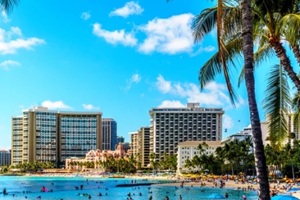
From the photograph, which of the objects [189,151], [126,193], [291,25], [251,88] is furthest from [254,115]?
[189,151]

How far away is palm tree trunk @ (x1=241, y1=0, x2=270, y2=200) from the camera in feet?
27.4

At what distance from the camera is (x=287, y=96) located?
12.4 m

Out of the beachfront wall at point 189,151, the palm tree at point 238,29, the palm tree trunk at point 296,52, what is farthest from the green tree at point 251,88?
the beachfront wall at point 189,151

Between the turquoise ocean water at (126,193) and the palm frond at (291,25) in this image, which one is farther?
the turquoise ocean water at (126,193)

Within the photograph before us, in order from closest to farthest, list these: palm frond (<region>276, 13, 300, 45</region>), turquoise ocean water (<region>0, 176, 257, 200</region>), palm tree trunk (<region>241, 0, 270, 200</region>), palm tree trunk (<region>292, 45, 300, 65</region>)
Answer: palm tree trunk (<region>241, 0, 270, 200</region>) → palm frond (<region>276, 13, 300, 45</region>) → palm tree trunk (<region>292, 45, 300, 65</region>) → turquoise ocean water (<region>0, 176, 257, 200</region>)

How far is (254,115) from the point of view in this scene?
8664 millimetres

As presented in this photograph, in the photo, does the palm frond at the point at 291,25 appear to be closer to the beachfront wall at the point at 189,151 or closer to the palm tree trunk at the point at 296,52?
the palm tree trunk at the point at 296,52

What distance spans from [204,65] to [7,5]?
4747 mm

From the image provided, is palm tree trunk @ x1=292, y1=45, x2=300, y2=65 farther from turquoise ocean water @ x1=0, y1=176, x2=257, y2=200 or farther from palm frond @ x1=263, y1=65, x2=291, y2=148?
turquoise ocean water @ x1=0, y1=176, x2=257, y2=200

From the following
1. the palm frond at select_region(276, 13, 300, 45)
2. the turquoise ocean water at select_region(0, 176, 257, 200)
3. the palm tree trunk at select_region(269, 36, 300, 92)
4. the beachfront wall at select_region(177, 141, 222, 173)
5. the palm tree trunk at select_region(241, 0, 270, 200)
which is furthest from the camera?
the beachfront wall at select_region(177, 141, 222, 173)

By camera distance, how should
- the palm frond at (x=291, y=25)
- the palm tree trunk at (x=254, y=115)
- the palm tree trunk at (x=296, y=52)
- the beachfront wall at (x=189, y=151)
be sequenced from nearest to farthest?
the palm tree trunk at (x=254, y=115), the palm frond at (x=291, y=25), the palm tree trunk at (x=296, y=52), the beachfront wall at (x=189, y=151)

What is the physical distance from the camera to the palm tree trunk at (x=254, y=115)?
8.36 m

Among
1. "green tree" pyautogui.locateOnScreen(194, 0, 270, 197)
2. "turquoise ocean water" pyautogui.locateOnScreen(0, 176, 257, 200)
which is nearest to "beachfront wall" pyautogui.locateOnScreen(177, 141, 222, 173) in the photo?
"turquoise ocean water" pyautogui.locateOnScreen(0, 176, 257, 200)

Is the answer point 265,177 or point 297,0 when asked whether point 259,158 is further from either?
point 297,0
